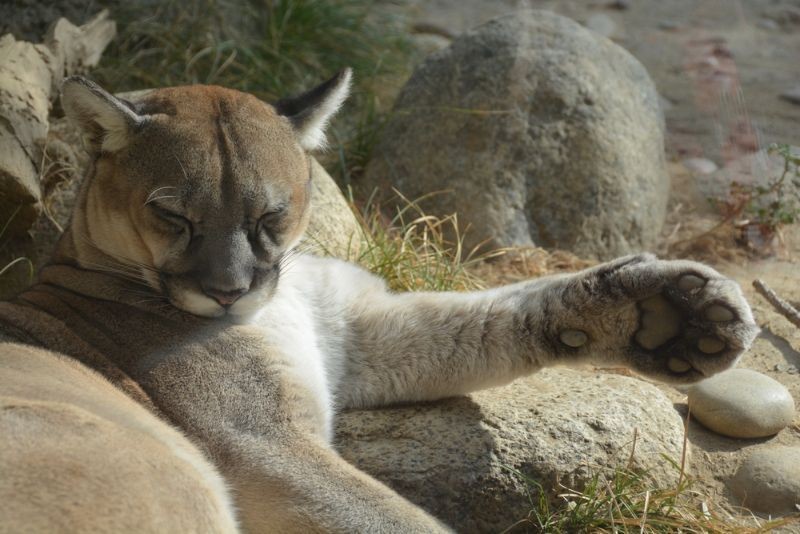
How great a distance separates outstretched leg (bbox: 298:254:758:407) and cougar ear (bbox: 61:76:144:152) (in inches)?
44.8

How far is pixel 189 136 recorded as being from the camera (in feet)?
12.0

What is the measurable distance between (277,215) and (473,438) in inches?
47.0

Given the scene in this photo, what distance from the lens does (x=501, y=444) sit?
387 centimetres

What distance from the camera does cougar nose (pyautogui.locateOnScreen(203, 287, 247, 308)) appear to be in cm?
354

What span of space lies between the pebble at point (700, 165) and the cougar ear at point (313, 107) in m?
4.05

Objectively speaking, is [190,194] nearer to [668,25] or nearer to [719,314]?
[719,314]

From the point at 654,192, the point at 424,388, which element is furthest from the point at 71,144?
the point at 654,192

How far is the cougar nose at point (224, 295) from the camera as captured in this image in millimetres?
3545

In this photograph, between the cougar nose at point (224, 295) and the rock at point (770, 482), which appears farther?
the rock at point (770, 482)

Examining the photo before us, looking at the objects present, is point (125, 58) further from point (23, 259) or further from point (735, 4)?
point (735, 4)

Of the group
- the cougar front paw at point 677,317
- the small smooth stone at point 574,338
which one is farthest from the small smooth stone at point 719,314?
the small smooth stone at point 574,338

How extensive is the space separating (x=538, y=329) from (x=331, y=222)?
1900mm

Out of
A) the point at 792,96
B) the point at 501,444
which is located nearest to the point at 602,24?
the point at 792,96

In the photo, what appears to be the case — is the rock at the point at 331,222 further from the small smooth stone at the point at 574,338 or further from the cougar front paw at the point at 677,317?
the cougar front paw at the point at 677,317
